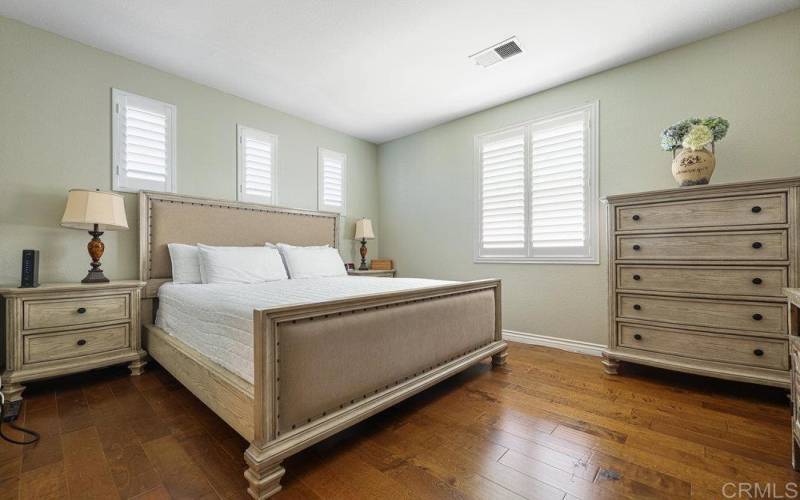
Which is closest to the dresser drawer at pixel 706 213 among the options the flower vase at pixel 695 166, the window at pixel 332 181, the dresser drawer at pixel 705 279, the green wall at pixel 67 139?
the flower vase at pixel 695 166

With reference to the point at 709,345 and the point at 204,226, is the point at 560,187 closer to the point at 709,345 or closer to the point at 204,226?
the point at 709,345

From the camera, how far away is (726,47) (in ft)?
8.08

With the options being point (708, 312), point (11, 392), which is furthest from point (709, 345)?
point (11, 392)

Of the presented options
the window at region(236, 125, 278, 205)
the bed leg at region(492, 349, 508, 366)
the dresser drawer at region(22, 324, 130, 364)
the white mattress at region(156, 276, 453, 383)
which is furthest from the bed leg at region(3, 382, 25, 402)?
the bed leg at region(492, 349, 508, 366)

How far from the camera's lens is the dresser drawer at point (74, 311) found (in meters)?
2.11

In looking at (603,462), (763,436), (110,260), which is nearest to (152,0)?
→ (110,260)

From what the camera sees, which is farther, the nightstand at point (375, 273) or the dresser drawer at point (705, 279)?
the nightstand at point (375, 273)

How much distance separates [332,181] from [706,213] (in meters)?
3.67

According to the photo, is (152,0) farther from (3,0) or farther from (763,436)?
(763,436)

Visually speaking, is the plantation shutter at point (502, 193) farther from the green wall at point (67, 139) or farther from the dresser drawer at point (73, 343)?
the dresser drawer at point (73, 343)

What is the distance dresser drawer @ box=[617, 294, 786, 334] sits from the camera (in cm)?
198

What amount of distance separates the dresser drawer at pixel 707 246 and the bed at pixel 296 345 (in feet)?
3.40

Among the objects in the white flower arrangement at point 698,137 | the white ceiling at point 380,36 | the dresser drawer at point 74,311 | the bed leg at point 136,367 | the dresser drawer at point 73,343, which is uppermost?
the white ceiling at point 380,36

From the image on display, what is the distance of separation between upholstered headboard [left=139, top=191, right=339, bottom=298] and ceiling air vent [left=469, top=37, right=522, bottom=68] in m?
2.41
